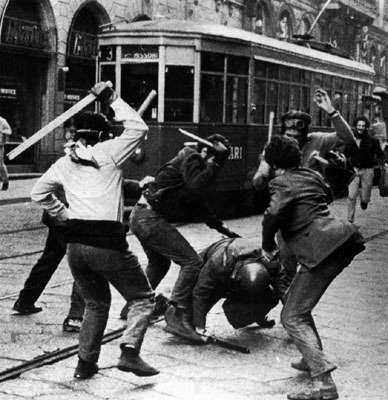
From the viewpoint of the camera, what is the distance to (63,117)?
16.3ft

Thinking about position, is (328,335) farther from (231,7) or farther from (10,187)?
(231,7)

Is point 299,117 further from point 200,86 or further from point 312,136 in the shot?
point 200,86

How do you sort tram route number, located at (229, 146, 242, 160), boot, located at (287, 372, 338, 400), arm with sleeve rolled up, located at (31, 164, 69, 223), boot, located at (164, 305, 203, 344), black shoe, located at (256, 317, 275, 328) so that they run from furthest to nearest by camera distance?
tram route number, located at (229, 146, 242, 160) → black shoe, located at (256, 317, 275, 328) → boot, located at (164, 305, 203, 344) → arm with sleeve rolled up, located at (31, 164, 69, 223) → boot, located at (287, 372, 338, 400)

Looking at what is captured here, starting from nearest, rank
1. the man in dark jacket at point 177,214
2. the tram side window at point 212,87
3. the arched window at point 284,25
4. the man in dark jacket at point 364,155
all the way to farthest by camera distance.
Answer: the man in dark jacket at point 177,214 < the man in dark jacket at point 364,155 < the tram side window at point 212,87 < the arched window at point 284,25

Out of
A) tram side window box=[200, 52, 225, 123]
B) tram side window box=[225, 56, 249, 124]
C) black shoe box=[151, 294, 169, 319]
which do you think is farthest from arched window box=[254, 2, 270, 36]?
black shoe box=[151, 294, 169, 319]

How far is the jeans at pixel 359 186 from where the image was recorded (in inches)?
496

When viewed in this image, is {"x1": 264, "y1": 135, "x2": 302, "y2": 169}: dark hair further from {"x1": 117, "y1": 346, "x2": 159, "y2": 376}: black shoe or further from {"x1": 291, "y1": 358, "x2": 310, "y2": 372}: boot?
{"x1": 117, "y1": 346, "x2": 159, "y2": 376}: black shoe

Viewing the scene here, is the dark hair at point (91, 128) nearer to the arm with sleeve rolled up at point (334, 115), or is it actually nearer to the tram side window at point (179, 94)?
the arm with sleeve rolled up at point (334, 115)

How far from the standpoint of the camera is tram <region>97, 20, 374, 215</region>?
44.4ft

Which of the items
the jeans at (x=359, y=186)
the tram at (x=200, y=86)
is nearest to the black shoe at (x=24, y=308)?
the jeans at (x=359, y=186)

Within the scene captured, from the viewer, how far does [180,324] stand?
19.7 feet

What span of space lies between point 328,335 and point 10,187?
12.7 meters

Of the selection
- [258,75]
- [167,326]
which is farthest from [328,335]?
[258,75]

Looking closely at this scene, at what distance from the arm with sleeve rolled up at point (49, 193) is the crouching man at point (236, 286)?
1087 mm
